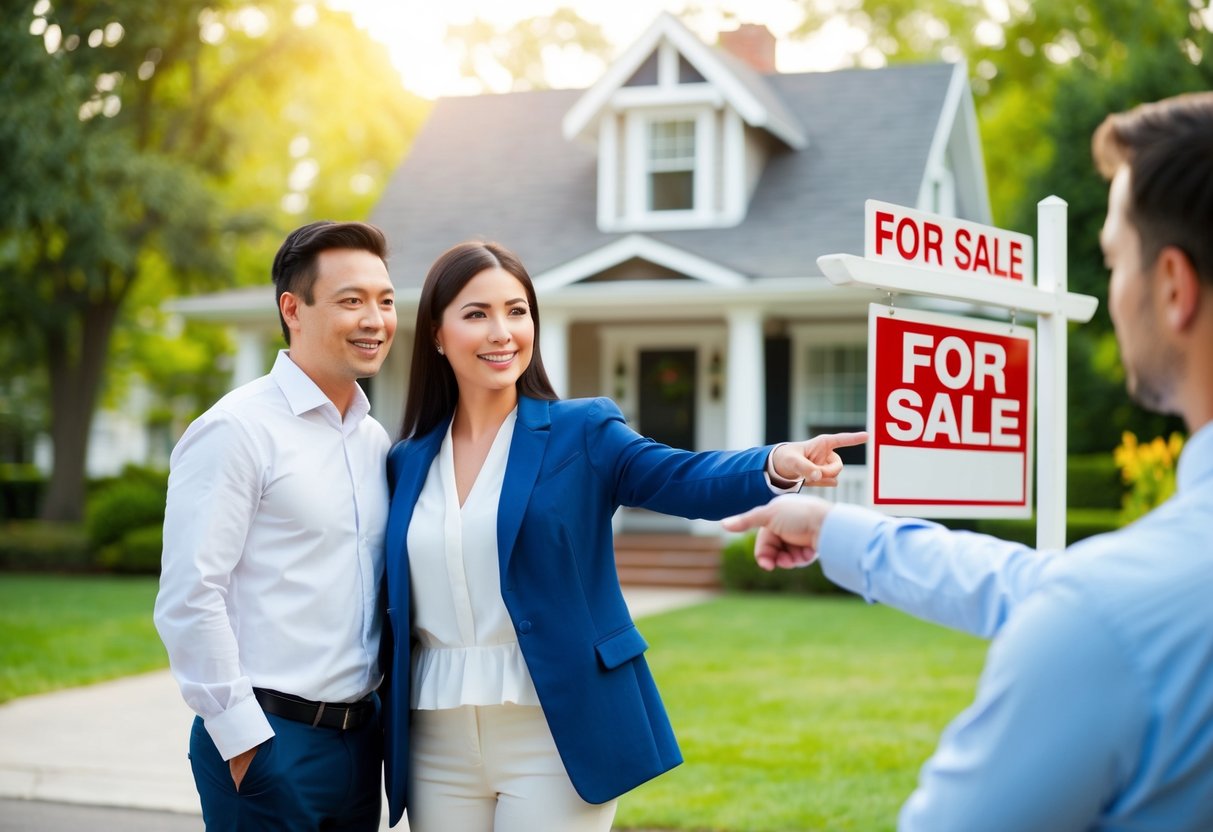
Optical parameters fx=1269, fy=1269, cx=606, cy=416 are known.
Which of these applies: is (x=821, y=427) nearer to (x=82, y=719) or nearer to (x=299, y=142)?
(x=82, y=719)

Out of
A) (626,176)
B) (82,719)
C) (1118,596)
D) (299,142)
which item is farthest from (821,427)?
(299,142)

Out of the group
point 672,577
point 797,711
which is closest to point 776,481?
point 797,711

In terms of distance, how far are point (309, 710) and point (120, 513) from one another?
1486 centimetres

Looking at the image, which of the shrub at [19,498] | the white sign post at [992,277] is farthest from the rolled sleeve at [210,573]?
the shrub at [19,498]

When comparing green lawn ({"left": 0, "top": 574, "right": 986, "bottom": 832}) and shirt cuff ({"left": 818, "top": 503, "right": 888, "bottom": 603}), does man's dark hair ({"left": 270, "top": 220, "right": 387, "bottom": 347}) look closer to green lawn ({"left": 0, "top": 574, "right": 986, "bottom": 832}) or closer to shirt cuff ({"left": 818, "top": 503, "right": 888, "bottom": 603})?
shirt cuff ({"left": 818, "top": 503, "right": 888, "bottom": 603})

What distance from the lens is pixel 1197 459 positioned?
1.30m

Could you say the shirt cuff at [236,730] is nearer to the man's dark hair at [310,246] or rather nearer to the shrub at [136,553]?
the man's dark hair at [310,246]

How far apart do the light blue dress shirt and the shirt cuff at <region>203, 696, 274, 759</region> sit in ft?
6.00

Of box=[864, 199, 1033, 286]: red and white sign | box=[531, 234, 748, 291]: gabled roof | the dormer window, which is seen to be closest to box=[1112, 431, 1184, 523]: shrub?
box=[531, 234, 748, 291]: gabled roof

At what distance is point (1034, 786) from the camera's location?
121cm

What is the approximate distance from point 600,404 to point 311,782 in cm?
110

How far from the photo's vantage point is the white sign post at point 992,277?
2.99m

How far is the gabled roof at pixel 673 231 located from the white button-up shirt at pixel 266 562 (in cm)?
1254

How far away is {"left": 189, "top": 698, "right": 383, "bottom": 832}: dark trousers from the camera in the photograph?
280cm
